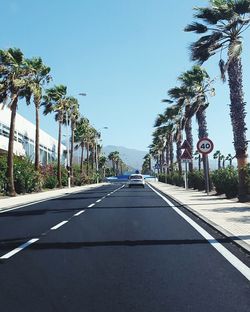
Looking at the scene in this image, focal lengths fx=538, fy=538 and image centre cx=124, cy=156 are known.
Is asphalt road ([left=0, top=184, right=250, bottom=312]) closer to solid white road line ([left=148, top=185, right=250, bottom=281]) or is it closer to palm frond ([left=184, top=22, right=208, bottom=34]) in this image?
solid white road line ([left=148, top=185, right=250, bottom=281])

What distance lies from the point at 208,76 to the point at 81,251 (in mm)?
34678

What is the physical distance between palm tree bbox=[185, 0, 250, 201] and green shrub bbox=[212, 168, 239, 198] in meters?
2.38

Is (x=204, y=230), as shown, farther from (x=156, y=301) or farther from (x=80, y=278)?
(x=156, y=301)

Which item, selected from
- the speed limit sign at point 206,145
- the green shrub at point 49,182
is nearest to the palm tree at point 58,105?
the green shrub at point 49,182

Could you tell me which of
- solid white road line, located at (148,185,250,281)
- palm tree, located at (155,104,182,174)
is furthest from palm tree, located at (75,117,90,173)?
solid white road line, located at (148,185,250,281)

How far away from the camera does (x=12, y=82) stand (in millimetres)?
39188

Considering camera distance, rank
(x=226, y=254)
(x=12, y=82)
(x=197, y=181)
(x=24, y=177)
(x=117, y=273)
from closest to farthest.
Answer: (x=117, y=273) → (x=226, y=254) → (x=12, y=82) → (x=197, y=181) → (x=24, y=177)

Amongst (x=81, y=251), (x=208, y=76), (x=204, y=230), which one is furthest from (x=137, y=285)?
(x=208, y=76)

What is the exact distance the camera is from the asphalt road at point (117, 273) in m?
6.34

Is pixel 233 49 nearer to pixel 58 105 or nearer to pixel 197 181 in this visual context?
pixel 197 181

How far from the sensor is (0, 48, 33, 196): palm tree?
38.8 m

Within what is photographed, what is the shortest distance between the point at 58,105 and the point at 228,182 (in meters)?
37.2

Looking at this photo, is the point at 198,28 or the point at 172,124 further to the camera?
the point at 172,124

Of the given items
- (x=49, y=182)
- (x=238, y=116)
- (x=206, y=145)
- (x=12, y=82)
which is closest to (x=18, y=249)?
(x=238, y=116)
